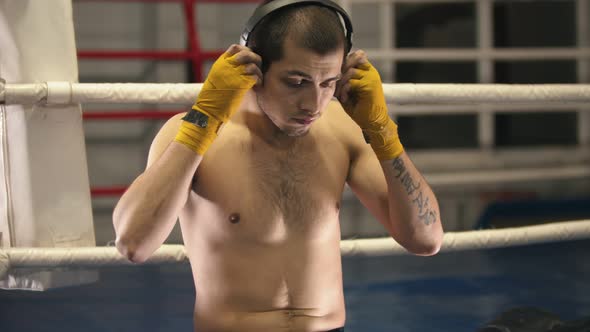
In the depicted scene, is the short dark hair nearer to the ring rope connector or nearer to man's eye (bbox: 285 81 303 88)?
man's eye (bbox: 285 81 303 88)

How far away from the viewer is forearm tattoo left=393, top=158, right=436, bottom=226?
1.28 m

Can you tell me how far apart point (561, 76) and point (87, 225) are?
4139 mm

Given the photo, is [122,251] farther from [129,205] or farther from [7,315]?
[7,315]

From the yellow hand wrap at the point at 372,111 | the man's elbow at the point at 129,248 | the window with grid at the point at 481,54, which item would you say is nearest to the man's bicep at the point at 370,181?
the yellow hand wrap at the point at 372,111

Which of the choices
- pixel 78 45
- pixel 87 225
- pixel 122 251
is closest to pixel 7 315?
pixel 87 225

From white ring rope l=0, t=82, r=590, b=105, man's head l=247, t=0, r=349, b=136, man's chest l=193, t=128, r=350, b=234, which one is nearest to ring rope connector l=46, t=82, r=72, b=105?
white ring rope l=0, t=82, r=590, b=105

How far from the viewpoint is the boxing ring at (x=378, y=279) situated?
Result: 159 cm

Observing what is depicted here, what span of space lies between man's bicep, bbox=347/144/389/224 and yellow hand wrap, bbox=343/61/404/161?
117mm

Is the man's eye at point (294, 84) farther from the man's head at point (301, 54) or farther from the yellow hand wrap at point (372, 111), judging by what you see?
the yellow hand wrap at point (372, 111)

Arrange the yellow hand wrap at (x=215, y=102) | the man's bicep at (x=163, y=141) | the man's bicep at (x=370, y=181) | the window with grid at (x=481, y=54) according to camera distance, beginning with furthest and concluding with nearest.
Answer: the window with grid at (x=481, y=54) < the man's bicep at (x=370, y=181) < the man's bicep at (x=163, y=141) < the yellow hand wrap at (x=215, y=102)

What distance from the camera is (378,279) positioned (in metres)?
2.29

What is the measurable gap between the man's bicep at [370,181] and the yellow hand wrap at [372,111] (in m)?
0.12

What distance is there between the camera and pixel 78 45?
12.0ft

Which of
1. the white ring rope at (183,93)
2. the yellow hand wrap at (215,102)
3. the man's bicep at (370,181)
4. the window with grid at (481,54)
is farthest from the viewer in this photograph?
the window with grid at (481,54)
